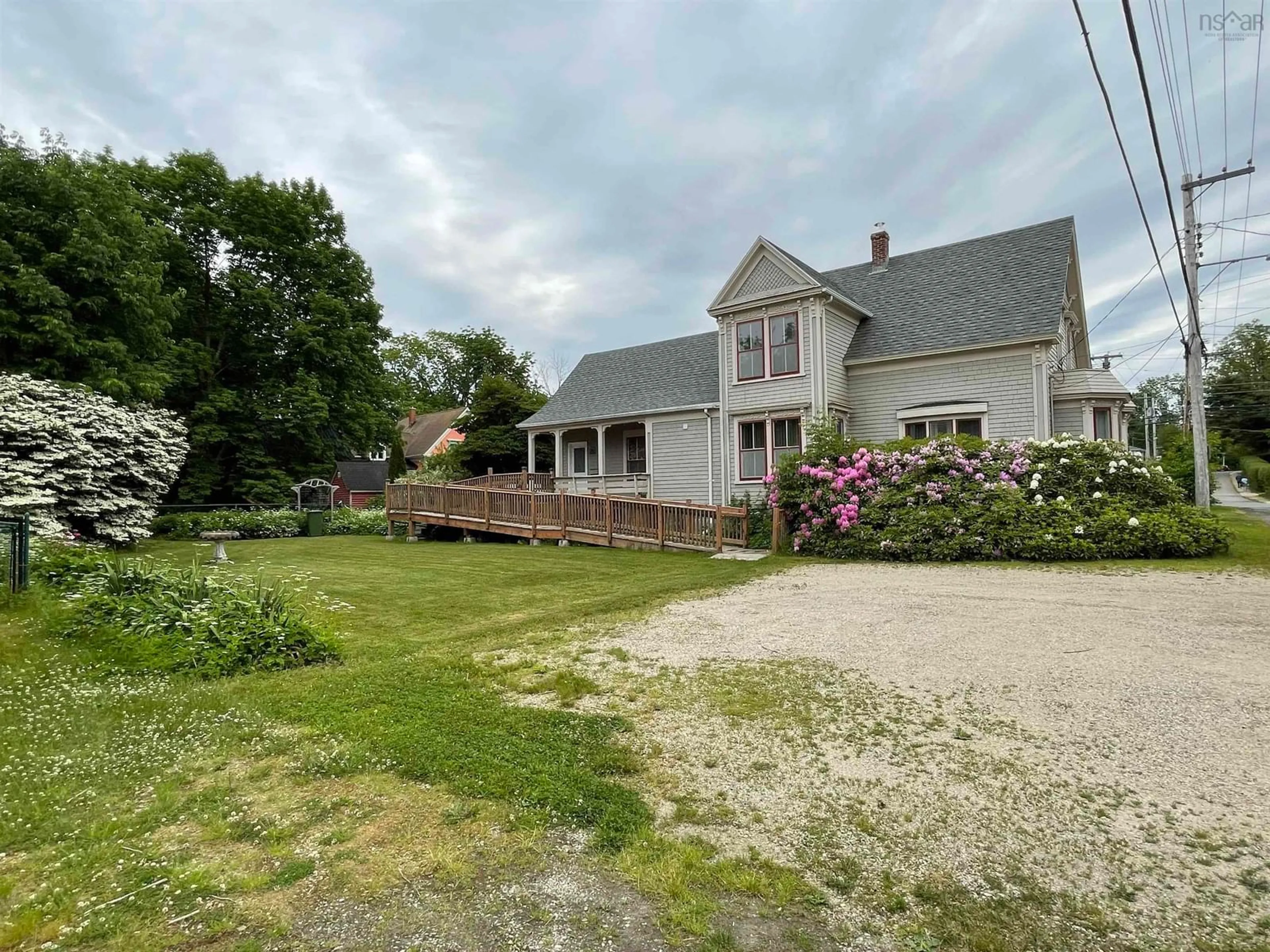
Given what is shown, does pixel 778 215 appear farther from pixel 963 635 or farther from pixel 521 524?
pixel 963 635

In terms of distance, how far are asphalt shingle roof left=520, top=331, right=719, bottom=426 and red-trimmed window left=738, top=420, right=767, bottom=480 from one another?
4.26 feet

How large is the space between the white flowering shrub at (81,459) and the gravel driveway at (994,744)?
12.4 m

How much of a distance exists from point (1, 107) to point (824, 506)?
23659 mm

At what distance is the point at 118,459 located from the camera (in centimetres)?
1339

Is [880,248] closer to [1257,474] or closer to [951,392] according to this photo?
[951,392]

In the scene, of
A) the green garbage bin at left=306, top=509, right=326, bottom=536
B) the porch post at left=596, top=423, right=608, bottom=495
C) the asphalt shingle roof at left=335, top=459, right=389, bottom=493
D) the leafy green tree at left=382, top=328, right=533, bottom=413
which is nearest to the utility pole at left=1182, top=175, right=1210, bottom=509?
the porch post at left=596, top=423, right=608, bottom=495

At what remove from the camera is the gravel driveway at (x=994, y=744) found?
7.36ft

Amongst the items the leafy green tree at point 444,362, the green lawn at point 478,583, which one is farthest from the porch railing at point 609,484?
the leafy green tree at point 444,362

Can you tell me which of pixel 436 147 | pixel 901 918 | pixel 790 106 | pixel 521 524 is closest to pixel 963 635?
pixel 901 918

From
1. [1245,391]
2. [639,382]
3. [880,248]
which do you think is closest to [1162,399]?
[1245,391]

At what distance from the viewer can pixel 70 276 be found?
627 inches

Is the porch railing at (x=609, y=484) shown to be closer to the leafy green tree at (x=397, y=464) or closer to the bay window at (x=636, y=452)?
the bay window at (x=636, y=452)

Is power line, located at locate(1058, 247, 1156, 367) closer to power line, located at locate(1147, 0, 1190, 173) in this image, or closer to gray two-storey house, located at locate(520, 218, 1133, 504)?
gray two-storey house, located at locate(520, 218, 1133, 504)

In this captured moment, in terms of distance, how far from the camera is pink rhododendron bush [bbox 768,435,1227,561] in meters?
9.83
